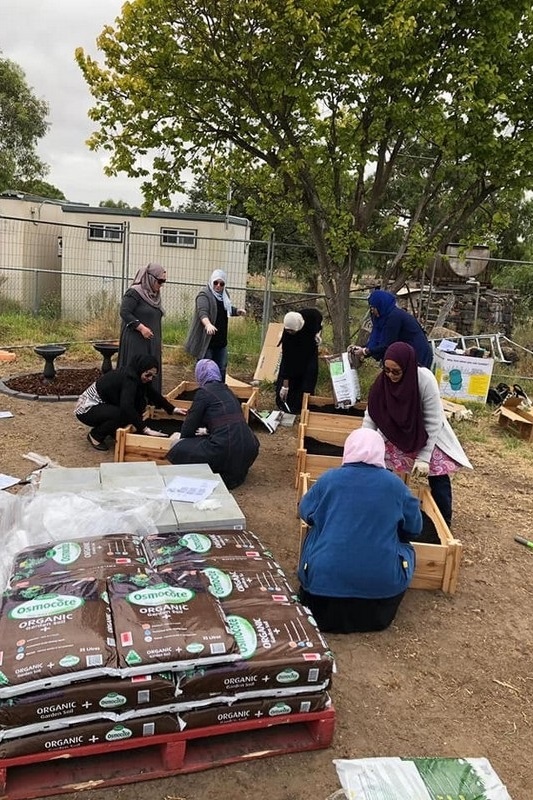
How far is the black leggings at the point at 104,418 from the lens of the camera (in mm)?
5504

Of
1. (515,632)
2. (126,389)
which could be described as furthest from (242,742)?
(126,389)

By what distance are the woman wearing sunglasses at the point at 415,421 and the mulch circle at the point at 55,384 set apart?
4566mm

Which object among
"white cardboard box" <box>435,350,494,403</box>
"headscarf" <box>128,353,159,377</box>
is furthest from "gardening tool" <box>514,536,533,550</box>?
"white cardboard box" <box>435,350,494,403</box>

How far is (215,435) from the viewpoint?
486 cm

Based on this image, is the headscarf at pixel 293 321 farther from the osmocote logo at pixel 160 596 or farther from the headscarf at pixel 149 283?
the osmocote logo at pixel 160 596

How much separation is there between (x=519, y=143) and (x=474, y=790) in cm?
691

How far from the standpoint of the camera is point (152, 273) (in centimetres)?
608

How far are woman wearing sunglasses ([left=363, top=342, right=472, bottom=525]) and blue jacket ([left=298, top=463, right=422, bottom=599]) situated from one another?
1118mm

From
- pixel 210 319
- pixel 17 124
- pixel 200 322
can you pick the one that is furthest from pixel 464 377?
pixel 17 124

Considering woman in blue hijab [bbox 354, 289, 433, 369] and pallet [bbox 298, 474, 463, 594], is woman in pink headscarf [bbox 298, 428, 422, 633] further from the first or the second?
woman in blue hijab [bbox 354, 289, 433, 369]

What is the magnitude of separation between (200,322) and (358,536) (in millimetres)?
4268

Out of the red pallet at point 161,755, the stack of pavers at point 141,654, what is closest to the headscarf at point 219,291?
the stack of pavers at point 141,654

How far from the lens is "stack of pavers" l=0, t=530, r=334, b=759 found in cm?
200

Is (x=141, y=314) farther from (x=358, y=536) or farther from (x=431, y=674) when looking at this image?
(x=431, y=674)
